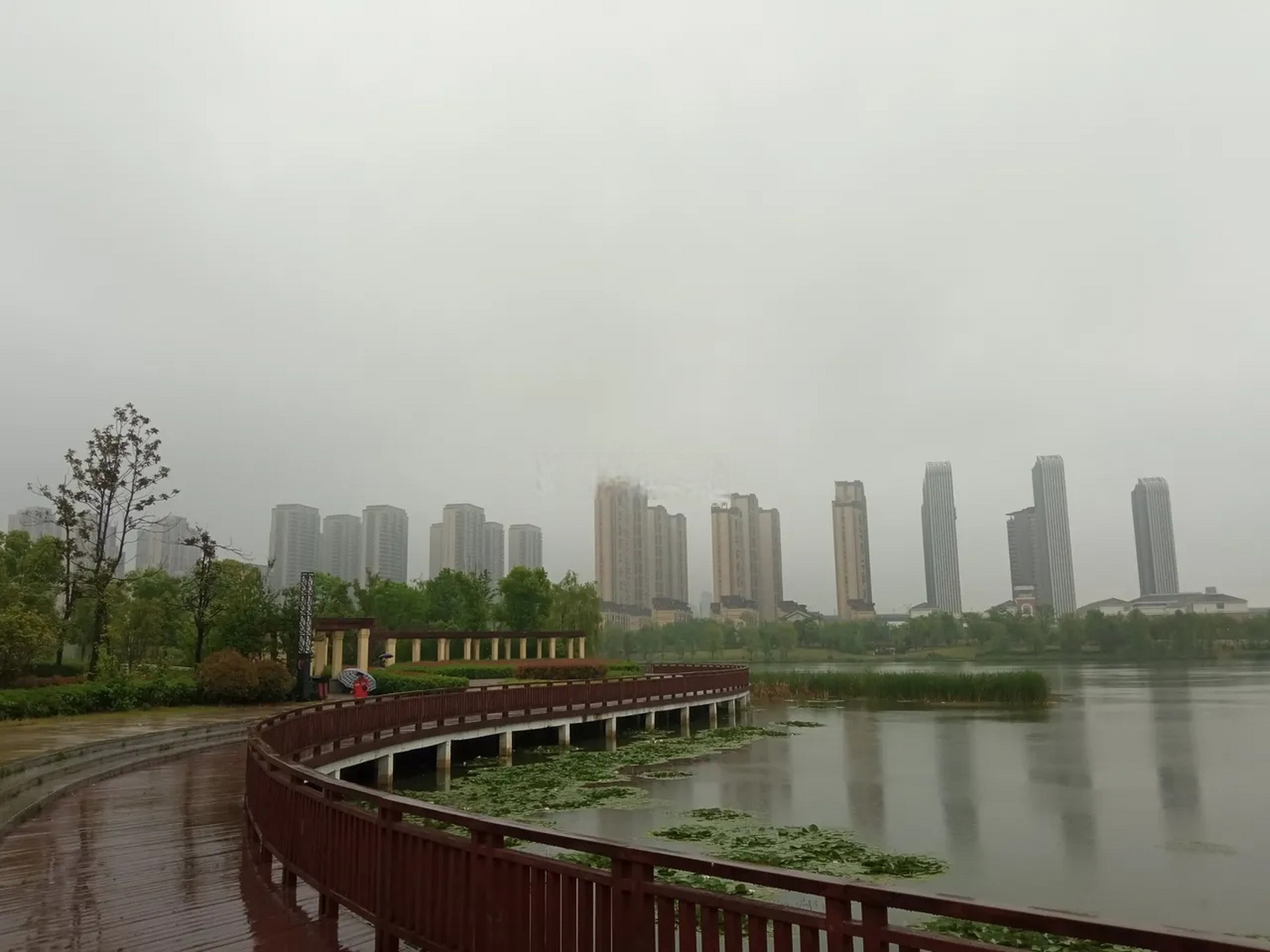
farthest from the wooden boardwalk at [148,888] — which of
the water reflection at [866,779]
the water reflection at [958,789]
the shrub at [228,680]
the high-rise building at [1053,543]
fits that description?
the high-rise building at [1053,543]

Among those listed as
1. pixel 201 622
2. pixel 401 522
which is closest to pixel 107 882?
pixel 201 622

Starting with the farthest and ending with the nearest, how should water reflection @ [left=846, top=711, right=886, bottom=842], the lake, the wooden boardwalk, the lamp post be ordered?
the lamp post, water reflection @ [left=846, top=711, right=886, bottom=842], the lake, the wooden boardwalk

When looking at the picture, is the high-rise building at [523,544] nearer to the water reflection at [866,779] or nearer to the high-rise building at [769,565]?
the high-rise building at [769,565]

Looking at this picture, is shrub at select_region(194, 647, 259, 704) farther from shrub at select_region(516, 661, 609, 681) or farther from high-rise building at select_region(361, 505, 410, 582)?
high-rise building at select_region(361, 505, 410, 582)

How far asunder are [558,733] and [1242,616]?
100949 millimetres

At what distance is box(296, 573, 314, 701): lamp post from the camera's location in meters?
29.8

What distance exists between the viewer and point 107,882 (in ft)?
25.3

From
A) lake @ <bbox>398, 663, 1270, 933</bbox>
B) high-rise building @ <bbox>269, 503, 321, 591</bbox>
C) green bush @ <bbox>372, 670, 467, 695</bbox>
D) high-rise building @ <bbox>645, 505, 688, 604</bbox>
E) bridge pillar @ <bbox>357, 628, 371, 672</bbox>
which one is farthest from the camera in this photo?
high-rise building @ <bbox>269, 503, 321, 591</bbox>

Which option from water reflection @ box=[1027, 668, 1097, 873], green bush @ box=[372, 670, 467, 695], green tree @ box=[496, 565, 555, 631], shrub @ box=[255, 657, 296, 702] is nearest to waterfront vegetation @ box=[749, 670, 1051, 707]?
water reflection @ box=[1027, 668, 1097, 873]

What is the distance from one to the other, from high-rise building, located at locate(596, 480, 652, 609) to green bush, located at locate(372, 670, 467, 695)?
63.3m

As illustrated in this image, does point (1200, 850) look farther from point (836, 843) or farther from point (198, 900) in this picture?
point (198, 900)

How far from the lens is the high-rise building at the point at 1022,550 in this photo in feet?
570

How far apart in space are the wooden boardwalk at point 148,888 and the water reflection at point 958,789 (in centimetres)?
1158

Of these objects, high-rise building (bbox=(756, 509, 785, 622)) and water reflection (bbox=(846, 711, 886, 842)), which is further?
high-rise building (bbox=(756, 509, 785, 622))
